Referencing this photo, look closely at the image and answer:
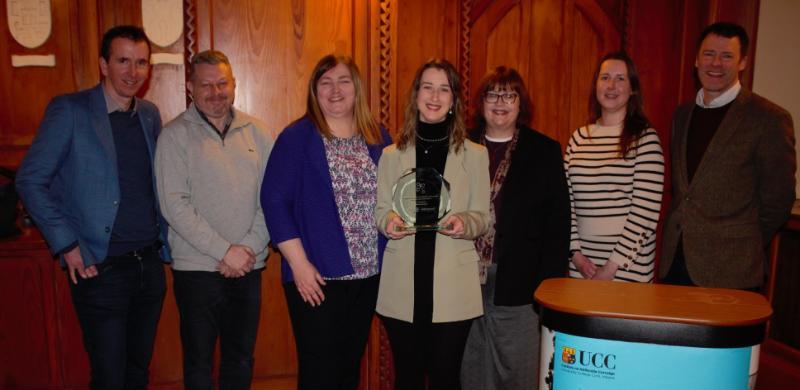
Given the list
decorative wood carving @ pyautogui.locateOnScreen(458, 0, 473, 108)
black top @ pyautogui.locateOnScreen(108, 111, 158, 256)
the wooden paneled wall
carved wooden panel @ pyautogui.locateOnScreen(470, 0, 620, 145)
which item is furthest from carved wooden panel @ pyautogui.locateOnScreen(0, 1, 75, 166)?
carved wooden panel @ pyautogui.locateOnScreen(470, 0, 620, 145)

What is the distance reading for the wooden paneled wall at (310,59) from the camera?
2.45m

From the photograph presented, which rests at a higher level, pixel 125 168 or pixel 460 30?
pixel 460 30

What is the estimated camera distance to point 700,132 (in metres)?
2.28

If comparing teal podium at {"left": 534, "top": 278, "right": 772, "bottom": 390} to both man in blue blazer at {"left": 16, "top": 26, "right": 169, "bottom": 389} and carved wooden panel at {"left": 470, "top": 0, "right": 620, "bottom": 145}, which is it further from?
carved wooden panel at {"left": 470, "top": 0, "right": 620, "bottom": 145}

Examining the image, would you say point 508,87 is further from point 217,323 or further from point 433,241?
point 217,323

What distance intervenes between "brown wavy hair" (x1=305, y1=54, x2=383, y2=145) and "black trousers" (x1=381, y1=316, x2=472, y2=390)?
2.26 ft

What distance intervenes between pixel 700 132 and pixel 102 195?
7.88ft

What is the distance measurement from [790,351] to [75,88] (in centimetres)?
383

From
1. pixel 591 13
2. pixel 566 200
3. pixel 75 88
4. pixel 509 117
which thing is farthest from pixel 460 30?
pixel 75 88

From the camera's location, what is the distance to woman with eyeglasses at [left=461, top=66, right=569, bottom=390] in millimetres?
2035

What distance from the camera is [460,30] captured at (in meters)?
2.85

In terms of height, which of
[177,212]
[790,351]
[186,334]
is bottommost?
[790,351]

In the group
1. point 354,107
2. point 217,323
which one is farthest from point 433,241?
point 217,323

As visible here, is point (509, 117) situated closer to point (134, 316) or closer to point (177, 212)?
point (177, 212)
